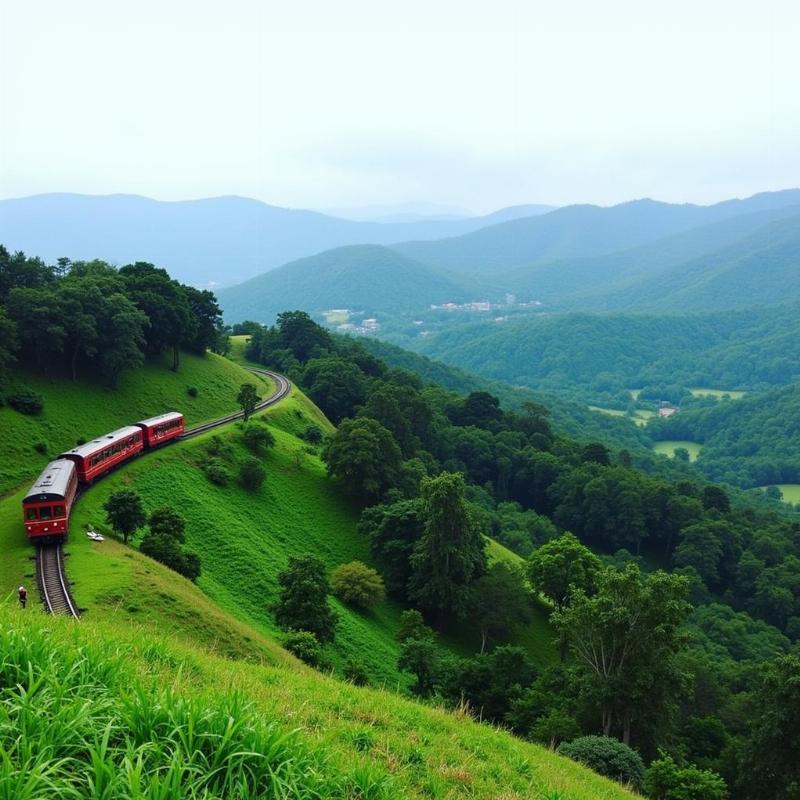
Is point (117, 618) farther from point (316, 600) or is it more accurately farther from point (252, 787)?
point (252, 787)

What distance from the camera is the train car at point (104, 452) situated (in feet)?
121

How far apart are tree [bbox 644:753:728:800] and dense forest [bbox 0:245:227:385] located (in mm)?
48180

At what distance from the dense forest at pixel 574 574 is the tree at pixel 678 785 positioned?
0.31 feet

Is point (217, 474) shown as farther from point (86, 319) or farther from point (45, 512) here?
point (86, 319)

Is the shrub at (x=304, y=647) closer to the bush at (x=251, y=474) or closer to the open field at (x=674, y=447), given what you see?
the bush at (x=251, y=474)

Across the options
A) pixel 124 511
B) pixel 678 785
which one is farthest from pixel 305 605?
pixel 678 785

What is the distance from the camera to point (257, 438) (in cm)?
5203

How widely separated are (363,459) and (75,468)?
23043 mm

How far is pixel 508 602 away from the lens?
4228 centimetres

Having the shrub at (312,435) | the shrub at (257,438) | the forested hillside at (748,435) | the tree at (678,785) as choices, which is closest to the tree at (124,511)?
the shrub at (257,438)

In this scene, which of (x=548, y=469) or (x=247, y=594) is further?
(x=548, y=469)

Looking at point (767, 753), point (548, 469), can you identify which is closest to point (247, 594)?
point (767, 753)

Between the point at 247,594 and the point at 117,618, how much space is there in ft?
45.8

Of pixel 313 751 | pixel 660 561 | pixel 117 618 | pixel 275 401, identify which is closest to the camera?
pixel 313 751
